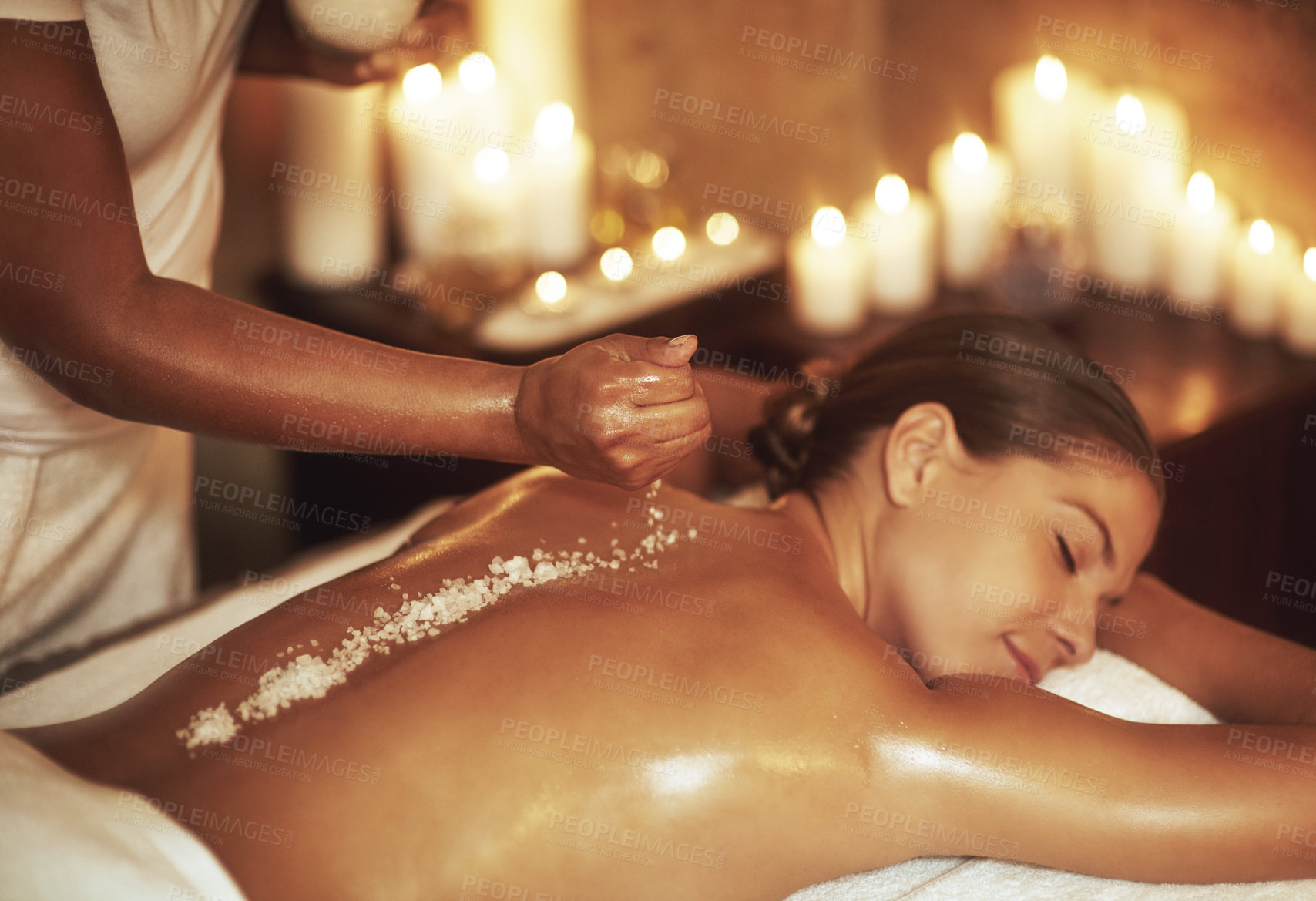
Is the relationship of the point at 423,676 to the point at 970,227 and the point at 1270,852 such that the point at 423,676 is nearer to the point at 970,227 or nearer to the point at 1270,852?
the point at 1270,852

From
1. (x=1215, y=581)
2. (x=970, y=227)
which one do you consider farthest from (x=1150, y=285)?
(x=1215, y=581)

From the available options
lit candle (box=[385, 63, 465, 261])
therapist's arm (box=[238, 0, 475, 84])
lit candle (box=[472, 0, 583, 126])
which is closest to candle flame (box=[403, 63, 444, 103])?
lit candle (box=[385, 63, 465, 261])

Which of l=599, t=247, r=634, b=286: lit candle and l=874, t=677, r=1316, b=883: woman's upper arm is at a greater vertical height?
l=599, t=247, r=634, b=286: lit candle

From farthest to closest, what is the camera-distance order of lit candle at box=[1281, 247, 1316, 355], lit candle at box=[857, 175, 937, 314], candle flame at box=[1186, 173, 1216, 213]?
lit candle at box=[857, 175, 937, 314] → candle flame at box=[1186, 173, 1216, 213] → lit candle at box=[1281, 247, 1316, 355]

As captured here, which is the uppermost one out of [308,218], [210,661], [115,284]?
[115,284]

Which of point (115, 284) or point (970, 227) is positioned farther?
point (970, 227)

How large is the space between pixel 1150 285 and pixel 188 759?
1684 mm

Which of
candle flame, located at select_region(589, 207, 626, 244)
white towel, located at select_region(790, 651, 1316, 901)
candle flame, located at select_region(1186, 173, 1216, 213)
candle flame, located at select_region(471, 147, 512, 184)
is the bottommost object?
white towel, located at select_region(790, 651, 1316, 901)

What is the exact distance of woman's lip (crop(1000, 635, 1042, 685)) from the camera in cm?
110

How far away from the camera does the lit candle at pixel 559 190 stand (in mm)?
2092

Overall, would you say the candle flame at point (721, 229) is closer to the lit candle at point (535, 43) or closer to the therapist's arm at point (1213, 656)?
the lit candle at point (535, 43)

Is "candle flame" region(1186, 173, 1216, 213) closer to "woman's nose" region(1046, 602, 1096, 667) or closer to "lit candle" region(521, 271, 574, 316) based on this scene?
"woman's nose" region(1046, 602, 1096, 667)

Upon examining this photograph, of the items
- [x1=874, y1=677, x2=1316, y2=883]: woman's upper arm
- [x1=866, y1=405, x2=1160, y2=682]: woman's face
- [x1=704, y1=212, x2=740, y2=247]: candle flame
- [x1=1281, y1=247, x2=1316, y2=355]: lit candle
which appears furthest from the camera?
[x1=704, y1=212, x2=740, y2=247]: candle flame

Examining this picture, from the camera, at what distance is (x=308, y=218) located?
2006 millimetres
